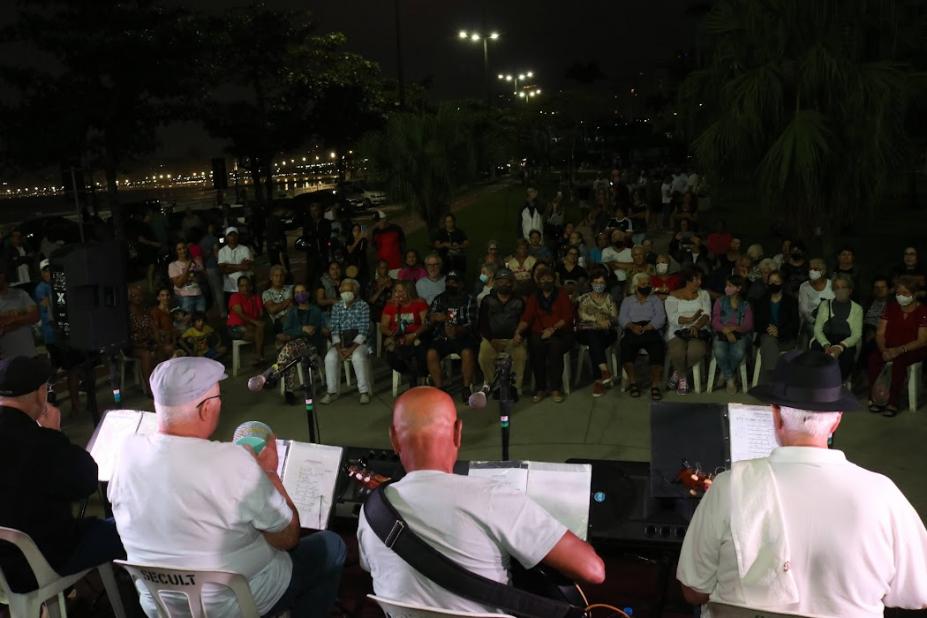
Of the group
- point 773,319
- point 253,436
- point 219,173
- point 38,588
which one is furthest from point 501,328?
point 219,173

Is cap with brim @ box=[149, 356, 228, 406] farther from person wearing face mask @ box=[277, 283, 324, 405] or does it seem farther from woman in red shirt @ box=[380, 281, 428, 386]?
person wearing face mask @ box=[277, 283, 324, 405]

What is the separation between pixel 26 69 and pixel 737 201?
18925 millimetres

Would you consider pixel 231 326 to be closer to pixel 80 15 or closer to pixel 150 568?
pixel 150 568

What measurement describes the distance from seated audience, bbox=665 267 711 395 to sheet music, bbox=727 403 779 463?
3.48 metres

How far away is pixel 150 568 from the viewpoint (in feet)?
8.64

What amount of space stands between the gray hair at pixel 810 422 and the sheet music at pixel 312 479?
2163 mm

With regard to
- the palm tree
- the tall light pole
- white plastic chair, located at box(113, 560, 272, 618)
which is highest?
the tall light pole

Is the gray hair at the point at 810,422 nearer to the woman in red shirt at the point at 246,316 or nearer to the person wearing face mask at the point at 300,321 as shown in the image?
the person wearing face mask at the point at 300,321

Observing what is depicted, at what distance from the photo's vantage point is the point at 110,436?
420 centimetres

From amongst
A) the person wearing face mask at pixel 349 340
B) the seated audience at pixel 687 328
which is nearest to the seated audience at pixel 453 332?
the person wearing face mask at pixel 349 340

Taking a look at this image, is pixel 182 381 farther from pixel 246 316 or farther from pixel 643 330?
pixel 246 316

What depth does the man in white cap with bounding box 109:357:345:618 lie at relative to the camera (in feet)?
8.78

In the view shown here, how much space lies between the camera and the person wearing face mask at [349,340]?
7449 millimetres

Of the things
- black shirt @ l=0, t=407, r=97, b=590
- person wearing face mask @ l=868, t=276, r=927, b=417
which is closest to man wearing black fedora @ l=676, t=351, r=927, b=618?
black shirt @ l=0, t=407, r=97, b=590
